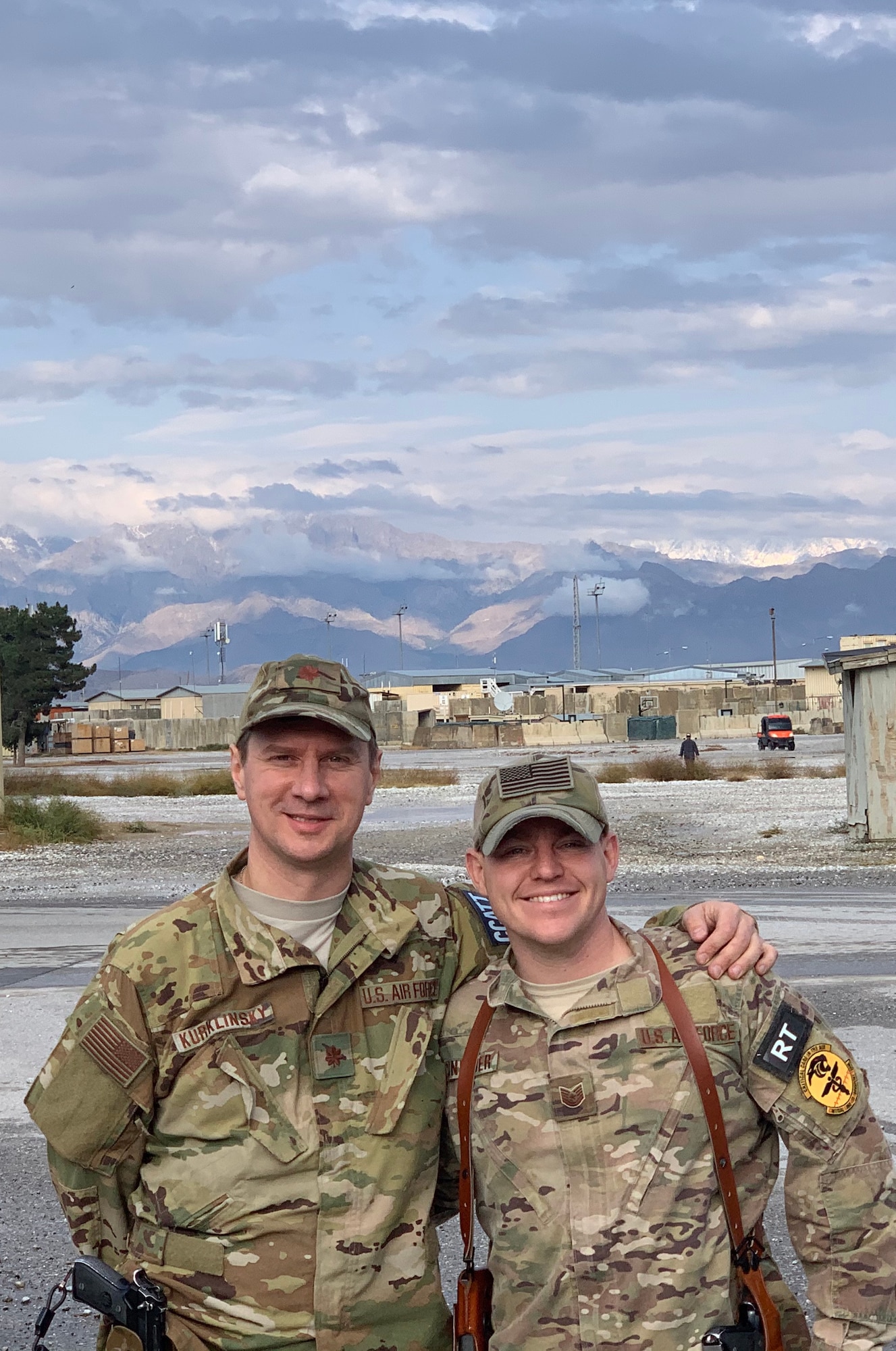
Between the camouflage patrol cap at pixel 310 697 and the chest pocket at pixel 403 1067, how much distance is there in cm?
61

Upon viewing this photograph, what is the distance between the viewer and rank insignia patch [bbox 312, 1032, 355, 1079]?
9.49 feet

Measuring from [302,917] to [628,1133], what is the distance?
0.80 m

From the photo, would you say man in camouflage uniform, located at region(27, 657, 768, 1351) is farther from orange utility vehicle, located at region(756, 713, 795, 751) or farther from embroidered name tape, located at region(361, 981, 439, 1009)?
orange utility vehicle, located at region(756, 713, 795, 751)

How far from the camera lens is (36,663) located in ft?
241

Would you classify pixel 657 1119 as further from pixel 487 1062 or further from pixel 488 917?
pixel 488 917

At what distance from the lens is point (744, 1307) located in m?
2.71

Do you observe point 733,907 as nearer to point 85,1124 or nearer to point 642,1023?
point 642,1023

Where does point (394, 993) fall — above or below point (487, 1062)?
above

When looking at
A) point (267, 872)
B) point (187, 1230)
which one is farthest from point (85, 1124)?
point (267, 872)

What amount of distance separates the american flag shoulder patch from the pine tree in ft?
231

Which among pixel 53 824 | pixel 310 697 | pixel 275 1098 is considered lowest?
pixel 53 824

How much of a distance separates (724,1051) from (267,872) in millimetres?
1010

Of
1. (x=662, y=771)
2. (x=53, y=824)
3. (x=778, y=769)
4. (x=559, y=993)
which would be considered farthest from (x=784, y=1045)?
(x=778, y=769)

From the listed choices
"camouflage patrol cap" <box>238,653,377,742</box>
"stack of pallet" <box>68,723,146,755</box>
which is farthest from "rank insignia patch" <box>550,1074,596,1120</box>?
"stack of pallet" <box>68,723,146,755</box>
